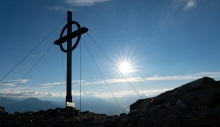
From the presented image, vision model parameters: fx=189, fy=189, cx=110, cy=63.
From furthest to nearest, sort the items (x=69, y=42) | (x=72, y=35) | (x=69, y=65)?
(x=69, y=42), (x=72, y=35), (x=69, y=65)

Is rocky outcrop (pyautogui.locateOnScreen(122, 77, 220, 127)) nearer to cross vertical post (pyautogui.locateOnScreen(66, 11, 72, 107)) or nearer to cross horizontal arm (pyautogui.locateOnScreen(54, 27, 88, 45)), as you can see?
cross vertical post (pyautogui.locateOnScreen(66, 11, 72, 107))

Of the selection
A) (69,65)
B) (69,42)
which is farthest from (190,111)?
(69,42)

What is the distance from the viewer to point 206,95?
6.93 meters

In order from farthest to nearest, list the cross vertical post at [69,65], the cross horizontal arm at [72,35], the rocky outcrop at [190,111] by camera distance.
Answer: the cross vertical post at [69,65], the cross horizontal arm at [72,35], the rocky outcrop at [190,111]

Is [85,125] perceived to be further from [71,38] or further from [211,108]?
[71,38]

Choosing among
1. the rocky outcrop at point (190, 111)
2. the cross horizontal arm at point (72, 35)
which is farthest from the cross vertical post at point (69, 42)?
the rocky outcrop at point (190, 111)

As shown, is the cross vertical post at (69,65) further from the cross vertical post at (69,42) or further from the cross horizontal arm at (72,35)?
the cross horizontal arm at (72,35)

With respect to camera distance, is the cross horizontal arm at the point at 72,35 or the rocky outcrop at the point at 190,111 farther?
the cross horizontal arm at the point at 72,35

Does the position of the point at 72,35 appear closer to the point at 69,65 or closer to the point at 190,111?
the point at 69,65

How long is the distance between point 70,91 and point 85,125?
26.8 feet

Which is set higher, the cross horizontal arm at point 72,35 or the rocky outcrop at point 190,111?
the cross horizontal arm at point 72,35

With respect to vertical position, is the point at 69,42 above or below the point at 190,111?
above

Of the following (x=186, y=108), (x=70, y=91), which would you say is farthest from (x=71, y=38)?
(x=186, y=108)

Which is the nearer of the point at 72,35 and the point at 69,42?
the point at 72,35
